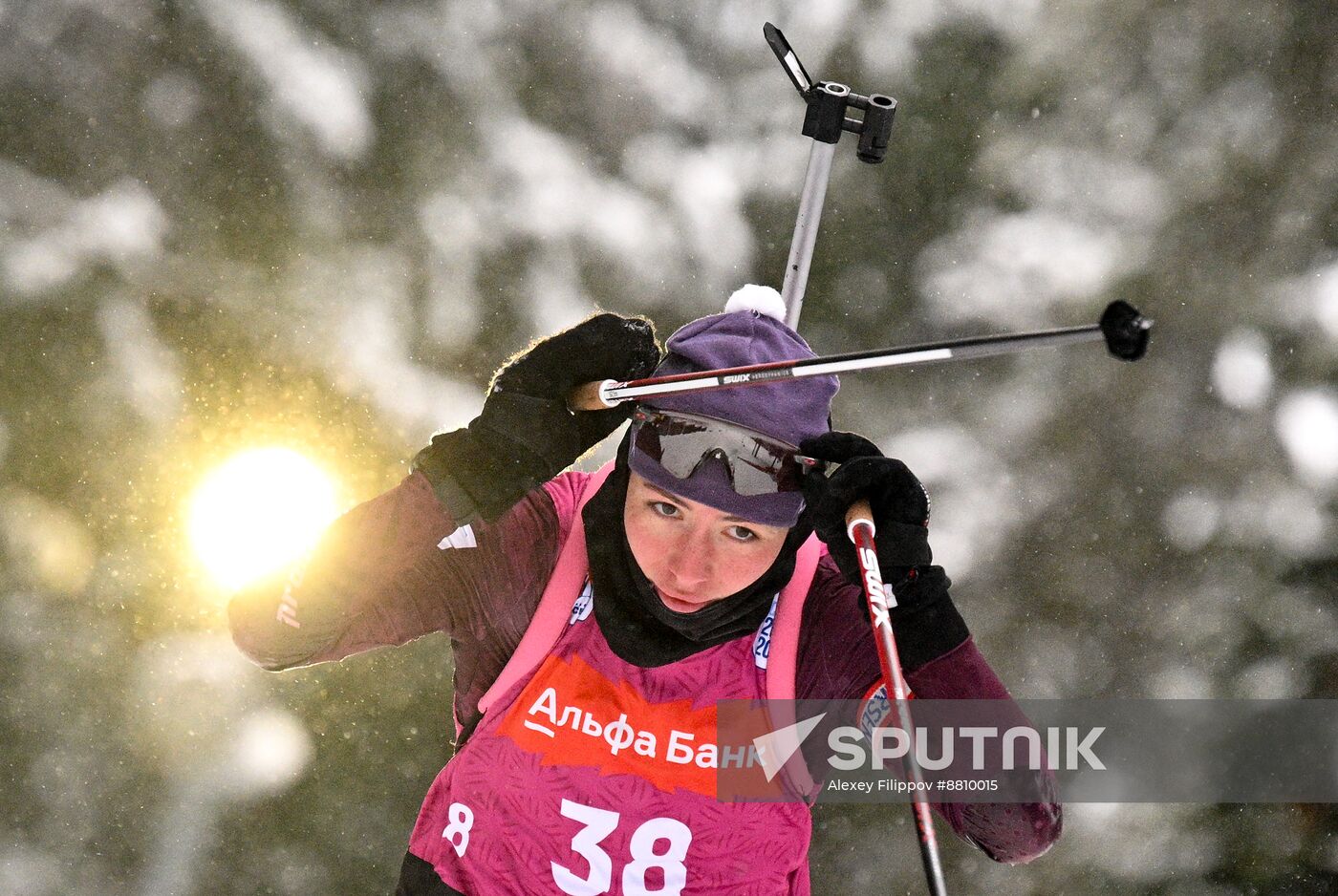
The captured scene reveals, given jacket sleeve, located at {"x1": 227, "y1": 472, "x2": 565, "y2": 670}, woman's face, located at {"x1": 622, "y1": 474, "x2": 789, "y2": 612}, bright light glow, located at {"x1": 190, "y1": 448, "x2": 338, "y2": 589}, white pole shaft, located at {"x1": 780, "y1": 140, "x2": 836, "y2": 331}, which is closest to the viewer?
jacket sleeve, located at {"x1": 227, "y1": 472, "x2": 565, "y2": 670}

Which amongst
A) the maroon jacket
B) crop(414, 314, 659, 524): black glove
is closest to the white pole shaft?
crop(414, 314, 659, 524): black glove

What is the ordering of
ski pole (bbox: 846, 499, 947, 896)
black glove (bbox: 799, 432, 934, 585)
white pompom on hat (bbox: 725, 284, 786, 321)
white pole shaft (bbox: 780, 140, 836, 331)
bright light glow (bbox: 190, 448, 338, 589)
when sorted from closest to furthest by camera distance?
ski pole (bbox: 846, 499, 947, 896)
black glove (bbox: 799, 432, 934, 585)
white pompom on hat (bbox: 725, 284, 786, 321)
white pole shaft (bbox: 780, 140, 836, 331)
bright light glow (bbox: 190, 448, 338, 589)

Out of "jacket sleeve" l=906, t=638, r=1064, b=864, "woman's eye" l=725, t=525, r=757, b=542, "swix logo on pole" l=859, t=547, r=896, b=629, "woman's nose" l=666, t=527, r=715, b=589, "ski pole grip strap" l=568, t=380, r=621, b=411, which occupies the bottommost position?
"jacket sleeve" l=906, t=638, r=1064, b=864

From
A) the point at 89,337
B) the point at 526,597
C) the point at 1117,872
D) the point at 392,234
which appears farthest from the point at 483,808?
the point at 1117,872

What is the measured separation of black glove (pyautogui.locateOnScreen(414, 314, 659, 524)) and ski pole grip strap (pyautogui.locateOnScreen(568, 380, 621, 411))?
0.8 inches

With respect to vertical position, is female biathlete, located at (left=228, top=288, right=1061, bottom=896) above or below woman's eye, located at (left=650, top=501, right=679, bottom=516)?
below

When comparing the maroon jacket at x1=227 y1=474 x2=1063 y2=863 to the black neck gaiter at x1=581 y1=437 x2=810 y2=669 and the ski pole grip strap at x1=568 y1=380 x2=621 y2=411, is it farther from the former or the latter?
the ski pole grip strap at x1=568 y1=380 x2=621 y2=411

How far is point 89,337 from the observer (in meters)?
7.32

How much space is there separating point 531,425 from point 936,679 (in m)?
1.15

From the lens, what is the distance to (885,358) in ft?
7.91

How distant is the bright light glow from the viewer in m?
7.24

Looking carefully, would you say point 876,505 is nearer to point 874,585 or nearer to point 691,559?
point 874,585

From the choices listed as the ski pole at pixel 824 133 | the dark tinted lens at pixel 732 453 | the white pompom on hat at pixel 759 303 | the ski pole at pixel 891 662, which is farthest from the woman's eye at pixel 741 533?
the ski pole at pixel 824 133

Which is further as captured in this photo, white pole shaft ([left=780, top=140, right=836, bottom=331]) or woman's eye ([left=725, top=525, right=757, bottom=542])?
white pole shaft ([left=780, top=140, right=836, bottom=331])
